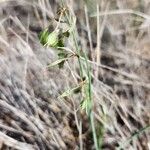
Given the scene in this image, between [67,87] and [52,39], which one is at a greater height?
[52,39]

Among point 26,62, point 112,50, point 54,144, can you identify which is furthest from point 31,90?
point 112,50

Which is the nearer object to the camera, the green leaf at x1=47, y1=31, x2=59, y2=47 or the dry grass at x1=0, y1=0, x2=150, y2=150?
the green leaf at x1=47, y1=31, x2=59, y2=47

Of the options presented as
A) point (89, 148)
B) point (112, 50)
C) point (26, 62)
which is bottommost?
point (89, 148)

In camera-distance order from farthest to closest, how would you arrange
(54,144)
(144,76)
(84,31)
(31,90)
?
(84,31) → (144,76) → (31,90) → (54,144)

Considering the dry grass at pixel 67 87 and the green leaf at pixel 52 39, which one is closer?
the green leaf at pixel 52 39

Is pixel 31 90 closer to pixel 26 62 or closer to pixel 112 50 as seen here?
pixel 26 62

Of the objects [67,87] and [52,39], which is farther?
[67,87]

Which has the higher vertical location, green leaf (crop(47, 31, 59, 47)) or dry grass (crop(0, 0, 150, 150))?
green leaf (crop(47, 31, 59, 47))

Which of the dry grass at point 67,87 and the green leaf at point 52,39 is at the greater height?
the green leaf at point 52,39
